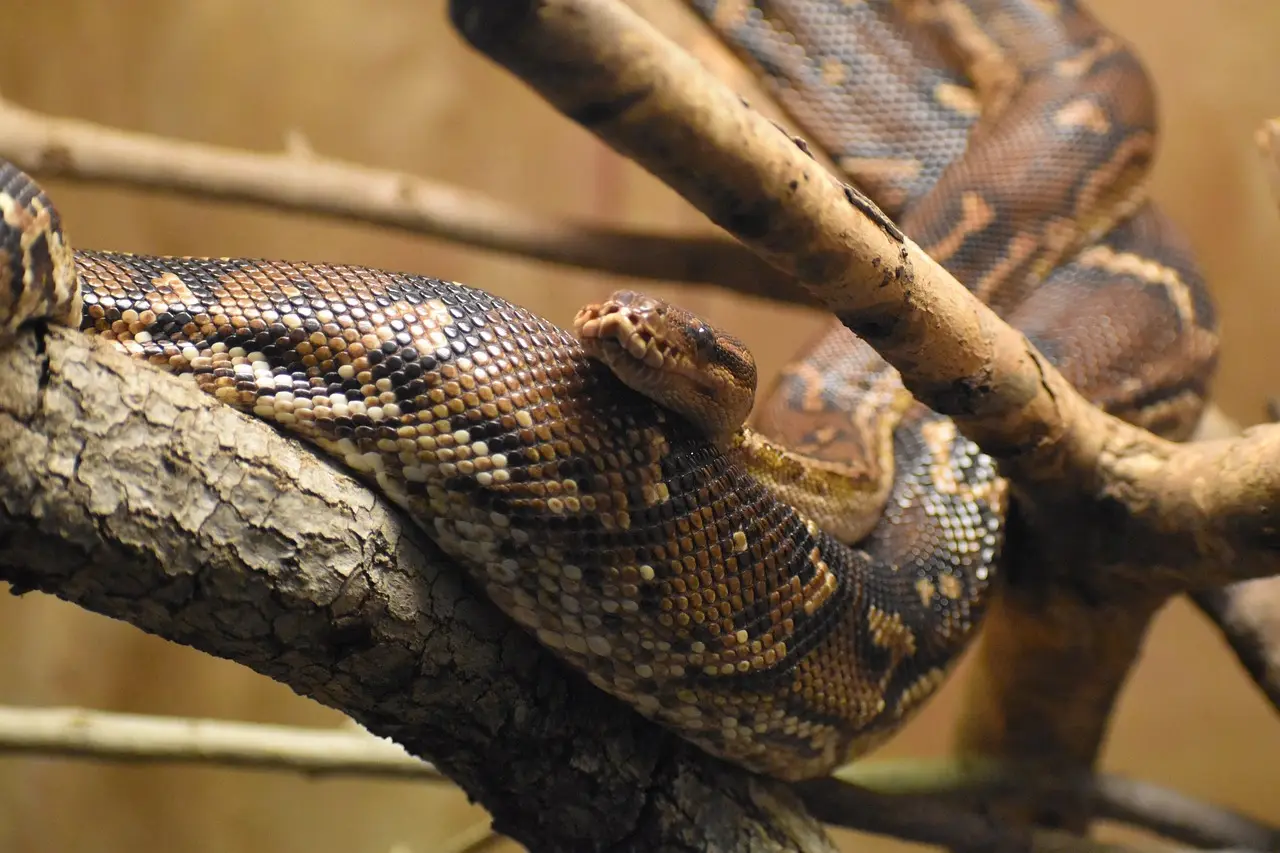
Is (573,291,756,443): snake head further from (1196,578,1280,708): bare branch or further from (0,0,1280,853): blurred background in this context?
(0,0,1280,853): blurred background

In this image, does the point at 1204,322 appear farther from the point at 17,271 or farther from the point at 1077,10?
the point at 17,271

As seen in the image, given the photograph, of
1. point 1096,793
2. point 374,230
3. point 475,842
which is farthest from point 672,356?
point 374,230

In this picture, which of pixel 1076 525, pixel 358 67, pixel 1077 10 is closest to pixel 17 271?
pixel 1076 525

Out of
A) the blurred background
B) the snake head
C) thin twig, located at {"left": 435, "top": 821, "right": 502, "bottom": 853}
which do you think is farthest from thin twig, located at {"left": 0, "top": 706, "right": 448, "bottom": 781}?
the blurred background

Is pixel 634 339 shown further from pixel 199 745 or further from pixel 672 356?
pixel 199 745

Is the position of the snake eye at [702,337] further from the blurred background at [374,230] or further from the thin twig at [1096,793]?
the blurred background at [374,230]

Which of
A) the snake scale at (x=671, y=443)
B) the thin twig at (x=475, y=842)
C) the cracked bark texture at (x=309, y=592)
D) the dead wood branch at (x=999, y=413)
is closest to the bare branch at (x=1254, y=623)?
the dead wood branch at (x=999, y=413)
